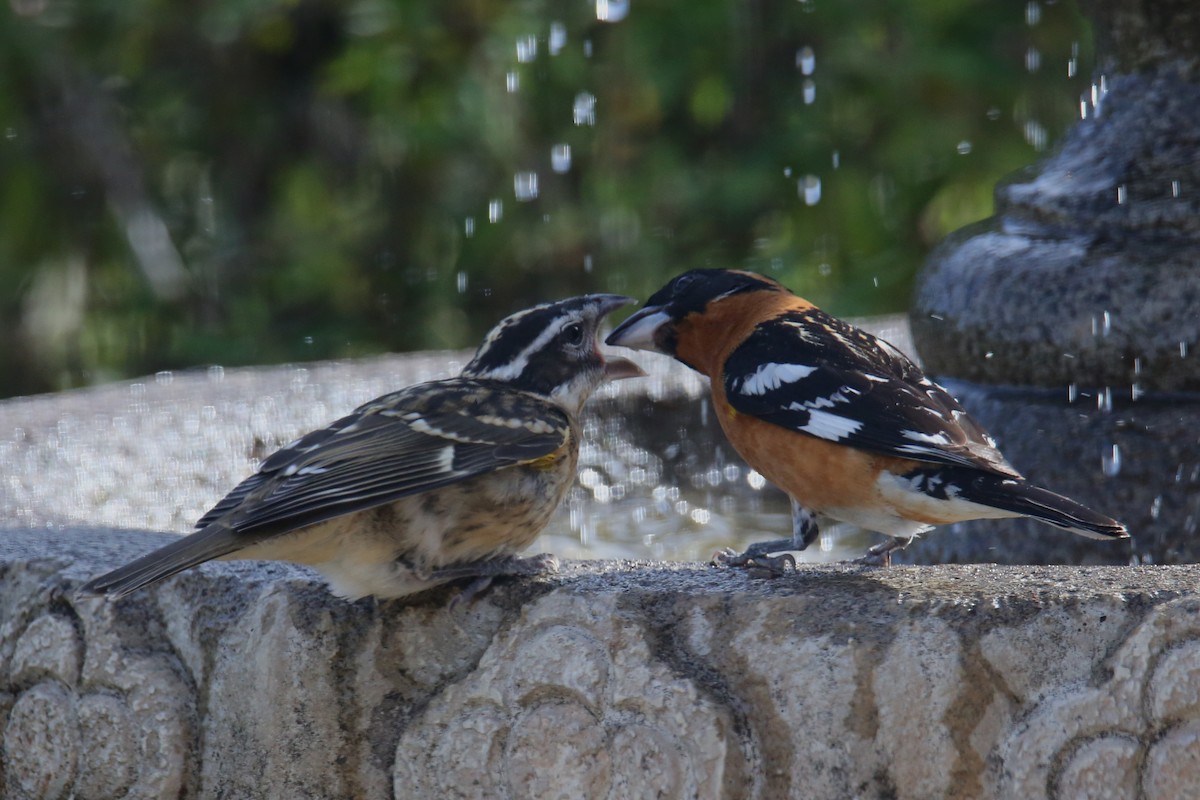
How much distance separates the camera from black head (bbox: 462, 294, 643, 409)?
2.95m

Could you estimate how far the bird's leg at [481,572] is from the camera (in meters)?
2.42

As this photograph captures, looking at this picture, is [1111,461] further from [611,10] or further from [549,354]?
[611,10]

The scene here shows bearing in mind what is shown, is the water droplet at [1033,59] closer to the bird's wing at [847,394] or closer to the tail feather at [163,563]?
the bird's wing at [847,394]

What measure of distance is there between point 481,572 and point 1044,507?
91cm

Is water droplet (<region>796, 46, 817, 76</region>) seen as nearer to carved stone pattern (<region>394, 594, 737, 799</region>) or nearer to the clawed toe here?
the clawed toe

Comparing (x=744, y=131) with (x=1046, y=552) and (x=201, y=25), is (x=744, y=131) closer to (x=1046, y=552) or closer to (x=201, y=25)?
(x=201, y=25)

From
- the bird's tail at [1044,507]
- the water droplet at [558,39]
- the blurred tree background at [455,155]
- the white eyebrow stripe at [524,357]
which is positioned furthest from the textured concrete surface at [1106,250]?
the water droplet at [558,39]

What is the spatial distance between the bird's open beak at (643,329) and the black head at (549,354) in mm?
211

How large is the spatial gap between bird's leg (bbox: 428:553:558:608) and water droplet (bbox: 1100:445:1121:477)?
1.51 m

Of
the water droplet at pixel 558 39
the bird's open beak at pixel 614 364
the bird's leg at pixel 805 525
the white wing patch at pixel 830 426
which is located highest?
the water droplet at pixel 558 39

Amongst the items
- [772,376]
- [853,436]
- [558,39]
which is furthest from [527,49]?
[853,436]

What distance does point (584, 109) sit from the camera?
761 centimetres

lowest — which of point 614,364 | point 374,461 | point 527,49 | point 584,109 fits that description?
point 374,461

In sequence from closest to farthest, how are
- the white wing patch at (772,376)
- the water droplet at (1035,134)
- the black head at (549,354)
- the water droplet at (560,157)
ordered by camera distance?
the white wing patch at (772,376), the black head at (549,354), the water droplet at (1035,134), the water droplet at (560,157)
